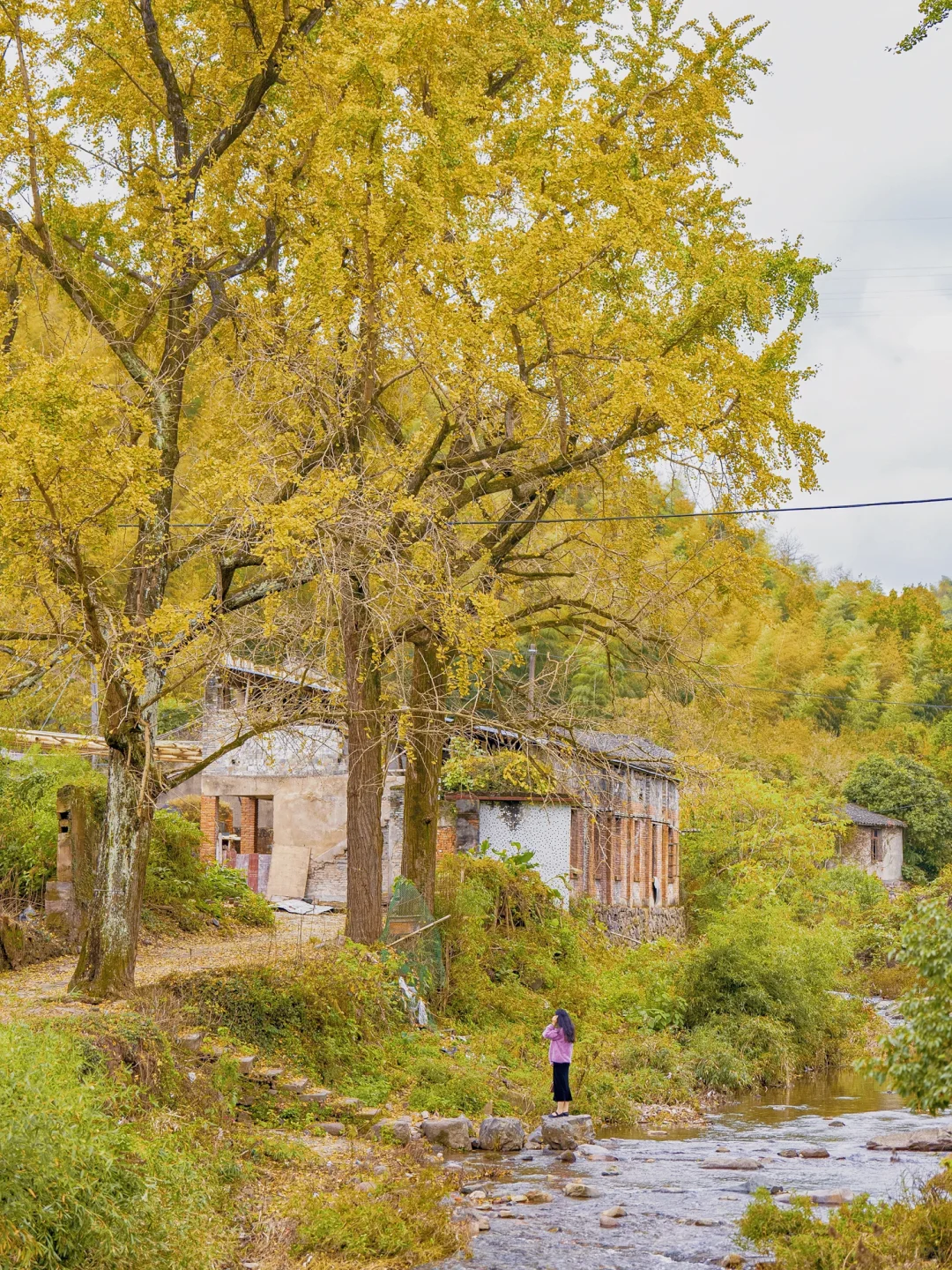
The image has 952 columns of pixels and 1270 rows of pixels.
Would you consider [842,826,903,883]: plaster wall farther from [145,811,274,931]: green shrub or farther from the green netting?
the green netting

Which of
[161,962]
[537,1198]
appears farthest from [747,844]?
[537,1198]

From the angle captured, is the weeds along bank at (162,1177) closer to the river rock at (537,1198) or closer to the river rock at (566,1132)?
the river rock at (537,1198)

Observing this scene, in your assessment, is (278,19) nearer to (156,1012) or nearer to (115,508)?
(115,508)

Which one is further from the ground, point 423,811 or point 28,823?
point 423,811

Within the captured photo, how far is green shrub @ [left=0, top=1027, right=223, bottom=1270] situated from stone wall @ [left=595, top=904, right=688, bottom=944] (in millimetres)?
19401

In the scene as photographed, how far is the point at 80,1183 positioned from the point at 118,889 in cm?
622

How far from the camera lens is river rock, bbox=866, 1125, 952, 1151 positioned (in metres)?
15.5

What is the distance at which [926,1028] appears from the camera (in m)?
9.03

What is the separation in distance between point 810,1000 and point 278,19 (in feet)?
58.7

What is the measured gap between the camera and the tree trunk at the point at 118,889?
45.4 ft

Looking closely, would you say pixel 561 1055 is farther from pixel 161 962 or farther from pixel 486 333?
pixel 486 333

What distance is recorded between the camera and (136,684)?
504 inches

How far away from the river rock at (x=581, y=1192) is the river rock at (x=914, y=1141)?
4.55 metres

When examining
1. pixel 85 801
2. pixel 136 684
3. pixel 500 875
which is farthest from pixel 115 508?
pixel 500 875
